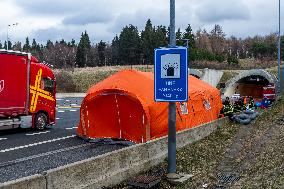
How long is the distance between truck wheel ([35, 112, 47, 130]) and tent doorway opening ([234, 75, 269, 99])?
108 feet

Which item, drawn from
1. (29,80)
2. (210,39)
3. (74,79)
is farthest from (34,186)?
(210,39)

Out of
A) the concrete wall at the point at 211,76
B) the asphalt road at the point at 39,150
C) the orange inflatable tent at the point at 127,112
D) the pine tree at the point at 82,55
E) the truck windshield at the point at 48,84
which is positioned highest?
the pine tree at the point at 82,55

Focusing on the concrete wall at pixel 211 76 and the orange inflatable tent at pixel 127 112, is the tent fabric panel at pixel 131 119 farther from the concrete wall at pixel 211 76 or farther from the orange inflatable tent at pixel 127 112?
the concrete wall at pixel 211 76

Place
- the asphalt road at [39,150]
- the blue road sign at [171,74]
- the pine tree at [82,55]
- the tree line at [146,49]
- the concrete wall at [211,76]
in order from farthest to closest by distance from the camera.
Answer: the pine tree at [82,55], the tree line at [146,49], the concrete wall at [211,76], the asphalt road at [39,150], the blue road sign at [171,74]

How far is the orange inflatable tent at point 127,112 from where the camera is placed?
670 inches

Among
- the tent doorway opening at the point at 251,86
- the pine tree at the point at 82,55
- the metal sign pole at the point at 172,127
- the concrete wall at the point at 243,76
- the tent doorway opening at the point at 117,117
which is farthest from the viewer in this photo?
the pine tree at the point at 82,55

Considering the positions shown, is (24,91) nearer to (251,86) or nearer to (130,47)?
(251,86)

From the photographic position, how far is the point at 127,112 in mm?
17641

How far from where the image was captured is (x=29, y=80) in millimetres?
21469

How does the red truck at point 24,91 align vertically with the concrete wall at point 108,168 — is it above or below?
above

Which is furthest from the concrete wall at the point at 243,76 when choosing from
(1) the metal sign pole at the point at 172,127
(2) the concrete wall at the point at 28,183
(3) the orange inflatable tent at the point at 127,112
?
(2) the concrete wall at the point at 28,183

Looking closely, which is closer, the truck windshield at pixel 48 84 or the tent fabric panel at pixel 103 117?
the tent fabric panel at pixel 103 117

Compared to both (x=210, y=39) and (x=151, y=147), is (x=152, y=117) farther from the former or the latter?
(x=210, y=39)

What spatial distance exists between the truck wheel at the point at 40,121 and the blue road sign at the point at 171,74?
39.5ft
